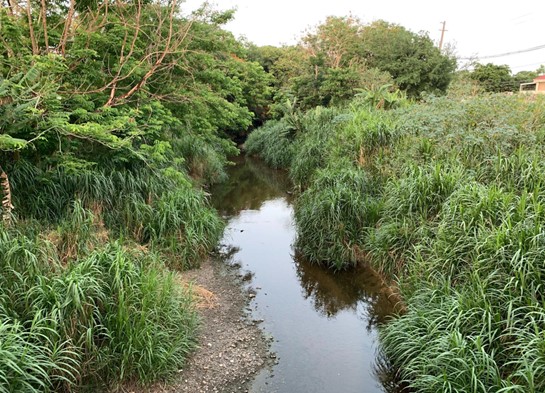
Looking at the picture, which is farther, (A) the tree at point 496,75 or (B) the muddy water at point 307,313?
(A) the tree at point 496,75

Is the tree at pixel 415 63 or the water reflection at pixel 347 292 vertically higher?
the tree at pixel 415 63

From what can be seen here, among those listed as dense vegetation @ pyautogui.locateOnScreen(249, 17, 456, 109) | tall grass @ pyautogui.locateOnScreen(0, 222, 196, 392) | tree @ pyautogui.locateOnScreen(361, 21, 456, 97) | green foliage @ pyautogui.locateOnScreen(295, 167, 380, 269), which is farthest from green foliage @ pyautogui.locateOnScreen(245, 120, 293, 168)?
tall grass @ pyautogui.locateOnScreen(0, 222, 196, 392)

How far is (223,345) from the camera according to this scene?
5.17 m

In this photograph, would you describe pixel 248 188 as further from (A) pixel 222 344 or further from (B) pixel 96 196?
(A) pixel 222 344

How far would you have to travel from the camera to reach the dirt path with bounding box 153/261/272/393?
4492 millimetres

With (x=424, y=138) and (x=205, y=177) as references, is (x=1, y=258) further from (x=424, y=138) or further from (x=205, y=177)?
(x=205, y=177)

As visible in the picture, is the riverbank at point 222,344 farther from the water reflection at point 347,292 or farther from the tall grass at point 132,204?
the water reflection at point 347,292

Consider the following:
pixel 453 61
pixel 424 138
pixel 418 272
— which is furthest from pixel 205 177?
pixel 453 61

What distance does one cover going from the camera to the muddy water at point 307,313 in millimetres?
4816

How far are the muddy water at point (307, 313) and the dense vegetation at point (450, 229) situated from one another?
46 centimetres

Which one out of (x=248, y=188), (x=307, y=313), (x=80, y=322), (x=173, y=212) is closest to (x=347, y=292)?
(x=307, y=313)

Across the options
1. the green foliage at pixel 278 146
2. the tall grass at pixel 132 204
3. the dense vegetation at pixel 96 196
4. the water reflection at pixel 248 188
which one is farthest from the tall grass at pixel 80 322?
the green foliage at pixel 278 146

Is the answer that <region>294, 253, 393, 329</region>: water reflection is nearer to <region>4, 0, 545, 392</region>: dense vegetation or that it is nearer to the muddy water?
the muddy water

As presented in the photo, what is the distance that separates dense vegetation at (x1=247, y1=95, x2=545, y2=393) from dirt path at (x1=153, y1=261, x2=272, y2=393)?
1.81m
